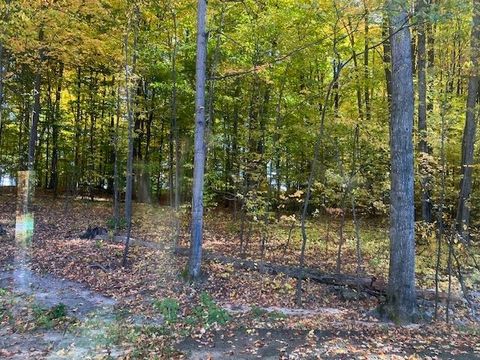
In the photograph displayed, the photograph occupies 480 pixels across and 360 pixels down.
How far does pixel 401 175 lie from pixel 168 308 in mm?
4433

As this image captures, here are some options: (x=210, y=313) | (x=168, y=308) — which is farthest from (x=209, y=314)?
(x=168, y=308)

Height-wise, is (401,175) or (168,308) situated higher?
(401,175)

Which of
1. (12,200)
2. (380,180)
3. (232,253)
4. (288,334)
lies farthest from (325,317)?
(12,200)

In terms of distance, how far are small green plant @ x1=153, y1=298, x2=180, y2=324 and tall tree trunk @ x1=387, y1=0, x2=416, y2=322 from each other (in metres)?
3.64

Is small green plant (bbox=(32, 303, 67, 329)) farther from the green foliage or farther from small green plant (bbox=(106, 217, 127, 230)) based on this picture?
small green plant (bbox=(106, 217, 127, 230))

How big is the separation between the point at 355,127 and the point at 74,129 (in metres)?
13.3

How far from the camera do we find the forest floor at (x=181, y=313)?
5.30 metres

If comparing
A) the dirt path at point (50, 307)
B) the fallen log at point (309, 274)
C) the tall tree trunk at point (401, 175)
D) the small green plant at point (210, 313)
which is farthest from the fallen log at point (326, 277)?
the dirt path at point (50, 307)

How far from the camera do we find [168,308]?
655cm

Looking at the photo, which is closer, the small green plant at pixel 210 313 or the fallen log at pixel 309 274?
the small green plant at pixel 210 313

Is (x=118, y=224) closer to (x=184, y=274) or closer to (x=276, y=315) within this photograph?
(x=184, y=274)

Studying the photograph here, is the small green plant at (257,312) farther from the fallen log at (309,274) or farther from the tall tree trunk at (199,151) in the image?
the tall tree trunk at (199,151)

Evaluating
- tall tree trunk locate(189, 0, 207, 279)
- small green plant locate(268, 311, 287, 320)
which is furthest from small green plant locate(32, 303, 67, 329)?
small green plant locate(268, 311, 287, 320)

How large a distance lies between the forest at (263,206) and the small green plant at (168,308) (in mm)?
31
